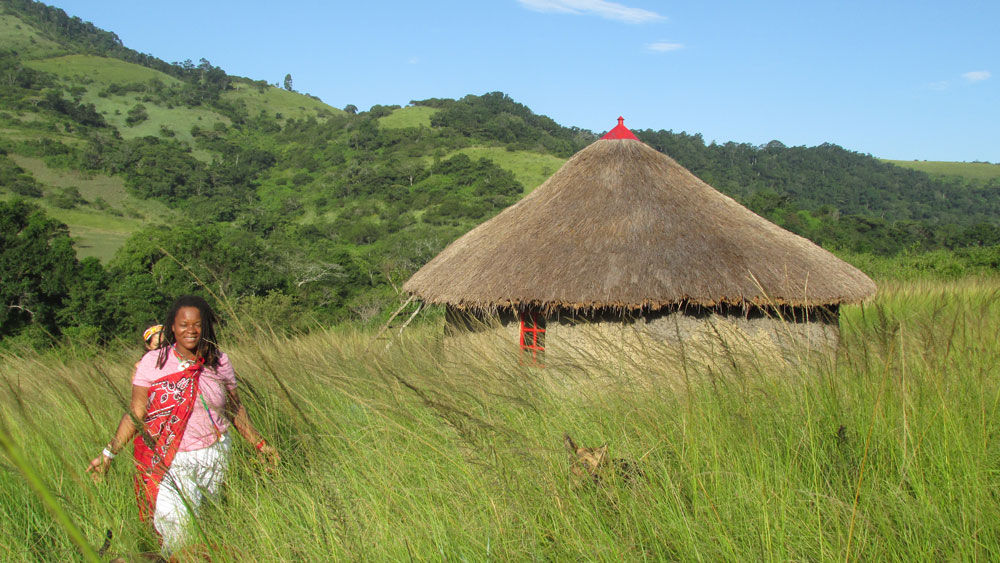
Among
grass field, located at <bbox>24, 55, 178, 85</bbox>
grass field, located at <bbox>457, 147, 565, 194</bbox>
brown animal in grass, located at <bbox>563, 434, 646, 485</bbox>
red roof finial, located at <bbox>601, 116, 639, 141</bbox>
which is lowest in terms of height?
brown animal in grass, located at <bbox>563, 434, 646, 485</bbox>

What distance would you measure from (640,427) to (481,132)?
2873 inches

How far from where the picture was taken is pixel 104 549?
4.78 feet

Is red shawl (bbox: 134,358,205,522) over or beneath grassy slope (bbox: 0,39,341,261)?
beneath

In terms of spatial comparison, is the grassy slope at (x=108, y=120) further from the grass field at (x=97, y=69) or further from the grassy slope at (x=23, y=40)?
the grassy slope at (x=23, y=40)

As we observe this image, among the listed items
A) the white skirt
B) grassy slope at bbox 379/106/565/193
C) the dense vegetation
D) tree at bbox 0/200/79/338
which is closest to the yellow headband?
the white skirt

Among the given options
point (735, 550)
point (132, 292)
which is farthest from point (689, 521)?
point (132, 292)

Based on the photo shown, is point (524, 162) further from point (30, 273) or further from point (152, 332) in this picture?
point (152, 332)

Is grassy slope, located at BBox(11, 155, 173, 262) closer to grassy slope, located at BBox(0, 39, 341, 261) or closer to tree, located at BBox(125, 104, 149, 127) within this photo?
grassy slope, located at BBox(0, 39, 341, 261)

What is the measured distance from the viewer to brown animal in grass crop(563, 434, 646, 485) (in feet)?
4.92

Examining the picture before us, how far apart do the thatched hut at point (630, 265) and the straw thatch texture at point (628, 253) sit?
Result: 0.04 ft

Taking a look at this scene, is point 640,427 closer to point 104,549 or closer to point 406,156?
point 104,549

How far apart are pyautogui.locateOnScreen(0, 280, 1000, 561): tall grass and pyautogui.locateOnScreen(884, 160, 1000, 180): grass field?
96912 mm

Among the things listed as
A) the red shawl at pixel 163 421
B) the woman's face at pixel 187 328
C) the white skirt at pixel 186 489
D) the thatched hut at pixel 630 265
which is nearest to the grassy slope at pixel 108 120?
the thatched hut at pixel 630 265

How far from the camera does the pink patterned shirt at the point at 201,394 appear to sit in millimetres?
1945
